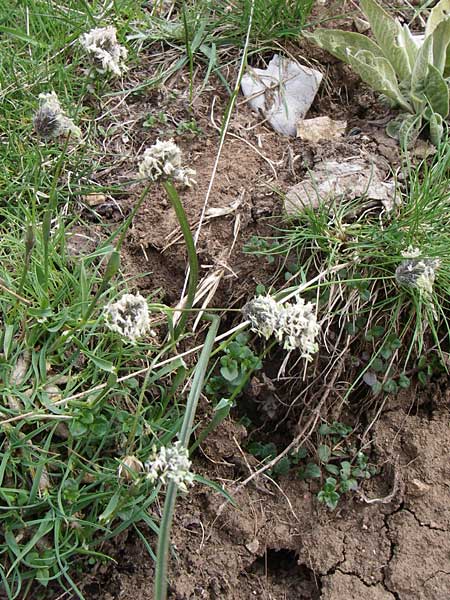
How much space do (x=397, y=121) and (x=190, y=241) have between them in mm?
1136

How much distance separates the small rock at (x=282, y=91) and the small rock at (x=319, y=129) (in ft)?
0.15

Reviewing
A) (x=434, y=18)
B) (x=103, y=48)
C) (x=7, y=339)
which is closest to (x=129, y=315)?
(x=7, y=339)

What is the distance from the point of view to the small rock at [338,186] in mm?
2223

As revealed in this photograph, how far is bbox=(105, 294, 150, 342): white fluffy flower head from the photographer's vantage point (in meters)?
1.52

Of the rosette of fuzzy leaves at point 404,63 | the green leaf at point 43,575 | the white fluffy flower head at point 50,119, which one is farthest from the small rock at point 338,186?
the green leaf at point 43,575

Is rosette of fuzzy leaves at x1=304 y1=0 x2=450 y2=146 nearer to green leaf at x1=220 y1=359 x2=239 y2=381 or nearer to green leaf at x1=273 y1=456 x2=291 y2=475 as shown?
green leaf at x1=220 y1=359 x2=239 y2=381

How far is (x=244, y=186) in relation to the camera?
234 cm

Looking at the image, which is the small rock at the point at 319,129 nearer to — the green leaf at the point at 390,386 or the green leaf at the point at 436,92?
the green leaf at the point at 436,92

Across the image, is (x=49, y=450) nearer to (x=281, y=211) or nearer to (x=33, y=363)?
(x=33, y=363)

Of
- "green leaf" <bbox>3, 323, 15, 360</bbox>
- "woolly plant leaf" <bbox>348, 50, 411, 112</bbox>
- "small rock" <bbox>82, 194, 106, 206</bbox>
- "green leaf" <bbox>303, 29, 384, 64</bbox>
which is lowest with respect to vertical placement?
"green leaf" <bbox>3, 323, 15, 360</bbox>

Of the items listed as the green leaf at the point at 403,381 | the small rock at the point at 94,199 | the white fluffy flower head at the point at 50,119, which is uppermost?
the white fluffy flower head at the point at 50,119

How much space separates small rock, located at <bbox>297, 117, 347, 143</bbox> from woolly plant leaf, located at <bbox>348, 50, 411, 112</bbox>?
173 millimetres

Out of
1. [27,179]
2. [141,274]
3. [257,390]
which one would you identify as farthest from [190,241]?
[27,179]

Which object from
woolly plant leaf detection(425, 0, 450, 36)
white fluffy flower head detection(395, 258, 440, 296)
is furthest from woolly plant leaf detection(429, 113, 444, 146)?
white fluffy flower head detection(395, 258, 440, 296)
